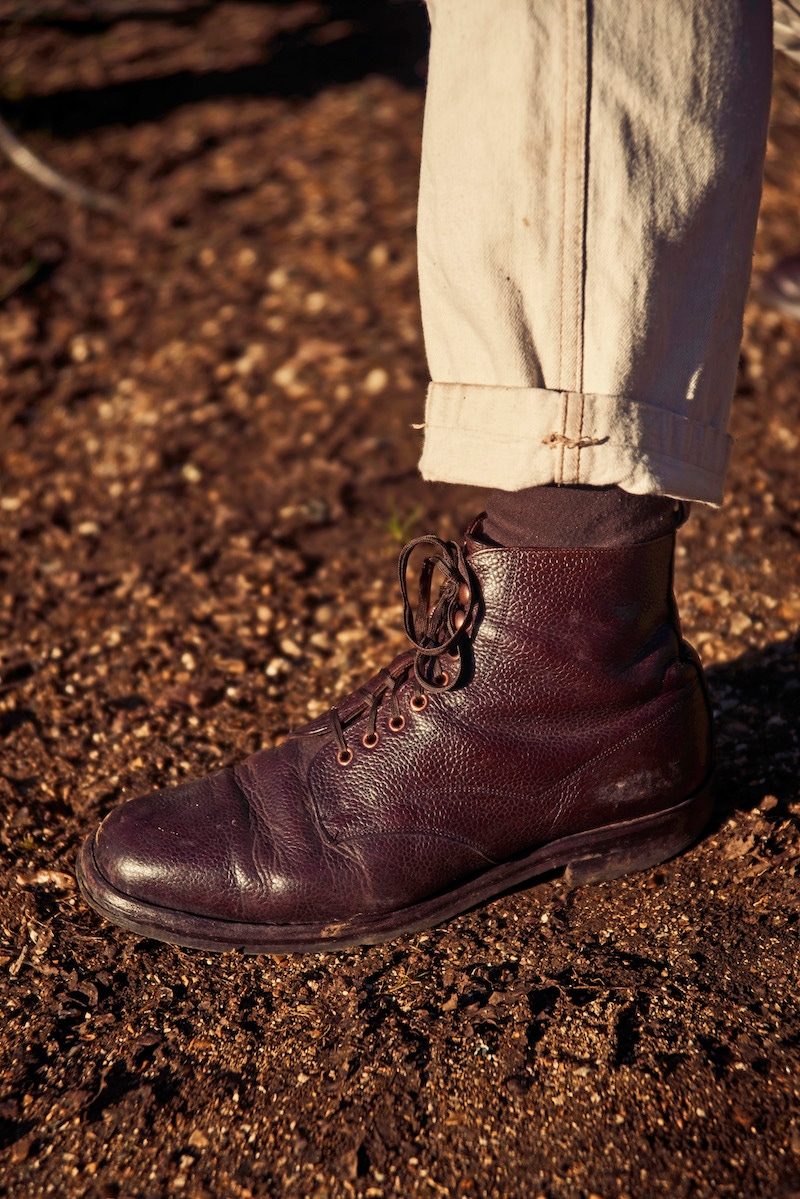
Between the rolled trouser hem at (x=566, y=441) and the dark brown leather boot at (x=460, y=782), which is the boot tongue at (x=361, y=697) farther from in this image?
the rolled trouser hem at (x=566, y=441)

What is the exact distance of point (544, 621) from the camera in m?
1.39

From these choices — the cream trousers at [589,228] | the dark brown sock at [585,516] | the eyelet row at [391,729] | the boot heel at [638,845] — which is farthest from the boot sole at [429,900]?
the cream trousers at [589,228]

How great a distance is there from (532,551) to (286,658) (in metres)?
1.01

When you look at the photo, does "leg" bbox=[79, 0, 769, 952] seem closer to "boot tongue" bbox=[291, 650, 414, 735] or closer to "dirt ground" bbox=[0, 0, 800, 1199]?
"boot tongue" bbox=[291, 650, 414, 735]

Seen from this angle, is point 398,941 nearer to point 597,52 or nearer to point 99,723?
point 99,723

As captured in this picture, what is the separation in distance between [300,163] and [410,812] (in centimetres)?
331

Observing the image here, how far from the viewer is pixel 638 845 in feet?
5.01

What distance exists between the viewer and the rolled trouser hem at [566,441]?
1.23m

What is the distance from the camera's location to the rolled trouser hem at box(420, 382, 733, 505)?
1.23m

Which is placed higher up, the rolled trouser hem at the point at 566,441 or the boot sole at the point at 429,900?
the rolled trouser hem at the point at 566,441

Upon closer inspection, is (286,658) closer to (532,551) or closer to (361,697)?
(361,697)

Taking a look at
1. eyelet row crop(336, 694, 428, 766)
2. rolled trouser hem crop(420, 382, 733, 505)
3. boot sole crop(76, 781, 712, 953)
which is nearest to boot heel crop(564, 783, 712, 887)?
boot sole crop(76, 781, 712, 953)

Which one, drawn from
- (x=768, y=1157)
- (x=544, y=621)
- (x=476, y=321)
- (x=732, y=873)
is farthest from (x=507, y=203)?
(x=768, y=1157)

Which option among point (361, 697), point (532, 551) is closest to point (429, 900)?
point (361, 697)
